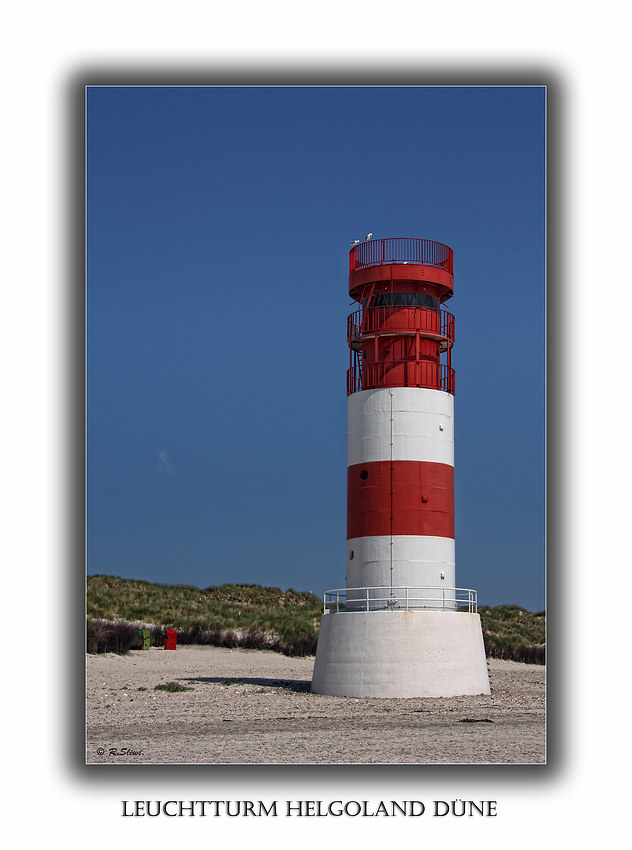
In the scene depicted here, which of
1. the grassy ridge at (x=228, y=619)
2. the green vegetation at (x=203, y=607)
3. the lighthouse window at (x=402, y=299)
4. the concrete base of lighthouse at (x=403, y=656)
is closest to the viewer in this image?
the concrete base of lighthouse at (x=403, y=656)

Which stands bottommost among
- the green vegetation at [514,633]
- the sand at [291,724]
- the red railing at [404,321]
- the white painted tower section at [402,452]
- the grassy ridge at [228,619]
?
the green vegetation at [514,633]

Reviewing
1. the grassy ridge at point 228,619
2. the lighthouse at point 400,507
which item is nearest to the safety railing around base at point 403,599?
the lighthouse at point 400,507

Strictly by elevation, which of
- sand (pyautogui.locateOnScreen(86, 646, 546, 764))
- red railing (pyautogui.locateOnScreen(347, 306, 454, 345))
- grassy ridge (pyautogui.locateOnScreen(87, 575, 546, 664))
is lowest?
grassy ridge (pyautogui.locateOnScreen(87, 575, 546, 664))

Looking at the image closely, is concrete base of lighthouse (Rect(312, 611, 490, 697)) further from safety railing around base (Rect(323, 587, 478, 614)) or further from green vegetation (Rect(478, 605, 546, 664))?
green vegetation (Rect(478, 605, 546, 664))

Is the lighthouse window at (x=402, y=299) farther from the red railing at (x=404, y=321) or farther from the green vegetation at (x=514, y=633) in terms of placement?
the green vegetation at (x=514, y=633)

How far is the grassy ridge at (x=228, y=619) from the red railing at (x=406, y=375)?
42.0ft

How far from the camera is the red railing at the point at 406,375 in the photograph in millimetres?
21188

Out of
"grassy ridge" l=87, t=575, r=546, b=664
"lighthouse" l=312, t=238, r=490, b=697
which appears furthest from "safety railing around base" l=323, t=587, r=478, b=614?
"grassy ridge" l=87, t=575, r=546, b=664

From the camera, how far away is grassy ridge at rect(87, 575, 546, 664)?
3441 centimetres

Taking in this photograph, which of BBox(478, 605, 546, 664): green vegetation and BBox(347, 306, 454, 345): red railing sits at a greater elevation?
BBox(347, 306, 454, 345): red railing

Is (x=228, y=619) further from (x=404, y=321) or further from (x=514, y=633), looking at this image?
(x=404, y=321)

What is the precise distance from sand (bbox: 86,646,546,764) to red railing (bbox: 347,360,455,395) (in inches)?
251
